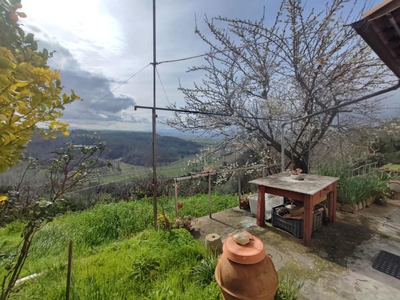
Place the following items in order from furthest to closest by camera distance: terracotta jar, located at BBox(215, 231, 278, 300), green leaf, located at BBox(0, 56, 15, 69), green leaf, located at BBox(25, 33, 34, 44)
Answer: terracotta jar, located at BBox(215, 231, 278, 300) → green leaf, located at BBox(25, 33, 34, 44) → green leaf, located at BBox(0, 56, 15, 69)

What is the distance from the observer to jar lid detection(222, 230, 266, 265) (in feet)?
5.33

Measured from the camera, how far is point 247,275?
1.61m

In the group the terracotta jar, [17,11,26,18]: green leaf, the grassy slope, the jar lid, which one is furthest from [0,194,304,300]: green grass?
[17,11,26,18]: green leaf

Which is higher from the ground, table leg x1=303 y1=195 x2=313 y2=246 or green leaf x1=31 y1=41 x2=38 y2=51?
green leaf x1=31 y1=41 x2=38 y2=51

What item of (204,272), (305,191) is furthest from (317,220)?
(204,272)

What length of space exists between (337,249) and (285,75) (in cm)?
406

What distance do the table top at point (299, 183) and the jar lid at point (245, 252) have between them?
59.4 inches

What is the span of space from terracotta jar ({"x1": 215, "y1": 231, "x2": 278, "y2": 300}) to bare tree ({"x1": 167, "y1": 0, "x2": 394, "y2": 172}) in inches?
152

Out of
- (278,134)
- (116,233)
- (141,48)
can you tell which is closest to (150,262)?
(116,233)

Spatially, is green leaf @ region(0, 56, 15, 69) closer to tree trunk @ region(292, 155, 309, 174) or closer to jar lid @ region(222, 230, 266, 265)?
jar lid @ region(222, 230, 266, 265)

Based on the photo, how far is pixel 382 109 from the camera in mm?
5203

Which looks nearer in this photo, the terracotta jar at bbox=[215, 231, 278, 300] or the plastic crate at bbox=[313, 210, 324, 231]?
the terracotta jar at bbox=[215, 231, 278, 300]

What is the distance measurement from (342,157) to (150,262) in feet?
20.3

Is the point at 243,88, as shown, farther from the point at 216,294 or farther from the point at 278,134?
the point at 216,294
